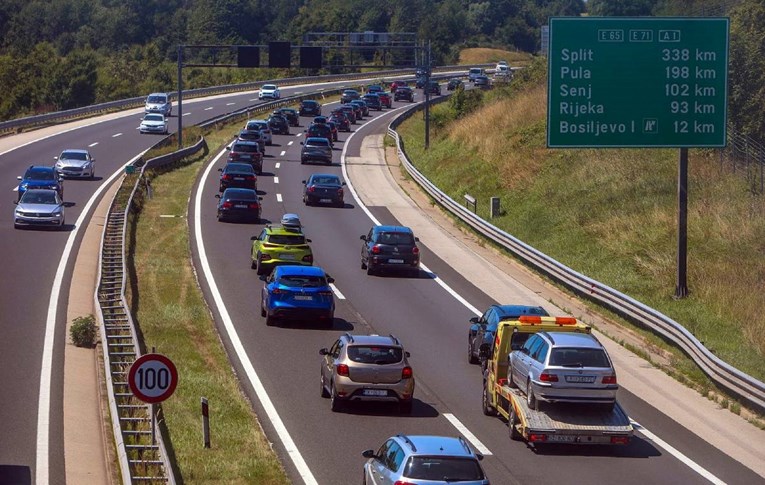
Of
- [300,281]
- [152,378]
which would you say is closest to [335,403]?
[152,378]

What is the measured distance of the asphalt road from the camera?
61.3 ft

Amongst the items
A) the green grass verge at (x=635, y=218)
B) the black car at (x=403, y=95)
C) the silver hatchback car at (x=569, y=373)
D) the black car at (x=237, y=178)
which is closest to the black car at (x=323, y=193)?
the black car at (x=237, y=178)

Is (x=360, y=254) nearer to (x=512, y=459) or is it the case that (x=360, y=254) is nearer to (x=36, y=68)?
(x=512, y=459)

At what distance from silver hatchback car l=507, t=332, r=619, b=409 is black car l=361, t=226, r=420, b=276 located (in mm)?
17258

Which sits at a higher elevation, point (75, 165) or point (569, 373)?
point (75, 165)

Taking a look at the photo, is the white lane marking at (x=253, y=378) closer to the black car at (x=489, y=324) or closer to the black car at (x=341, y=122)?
the black car at (x=489, y=324)

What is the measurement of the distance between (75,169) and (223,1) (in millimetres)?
141086

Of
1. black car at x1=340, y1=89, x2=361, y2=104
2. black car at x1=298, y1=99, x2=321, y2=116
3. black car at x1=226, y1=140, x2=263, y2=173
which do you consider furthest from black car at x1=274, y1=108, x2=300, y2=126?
black car at x1=226, y1=140, x2=263, y2=173

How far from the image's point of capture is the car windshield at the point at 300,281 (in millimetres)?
29766

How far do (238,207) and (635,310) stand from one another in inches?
800

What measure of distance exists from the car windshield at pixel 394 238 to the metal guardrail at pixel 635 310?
13.4 ft

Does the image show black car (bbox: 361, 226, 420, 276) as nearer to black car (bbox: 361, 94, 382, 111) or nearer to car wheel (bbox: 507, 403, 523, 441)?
car wheel (bbox: 507, 403, 523, 441)

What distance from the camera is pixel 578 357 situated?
19625 mm

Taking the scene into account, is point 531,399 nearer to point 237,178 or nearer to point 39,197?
point 39,197
